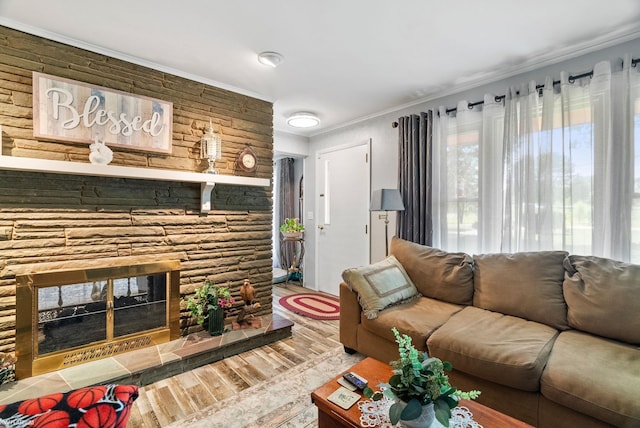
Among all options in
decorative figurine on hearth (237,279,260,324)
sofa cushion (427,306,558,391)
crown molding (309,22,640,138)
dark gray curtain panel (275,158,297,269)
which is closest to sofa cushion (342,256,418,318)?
sofa cushion (427,306,558,391)

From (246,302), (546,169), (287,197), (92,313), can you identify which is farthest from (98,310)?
(287,197)

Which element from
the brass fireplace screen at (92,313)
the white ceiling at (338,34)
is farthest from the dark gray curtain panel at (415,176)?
the brass fireplace screen at (92,313)

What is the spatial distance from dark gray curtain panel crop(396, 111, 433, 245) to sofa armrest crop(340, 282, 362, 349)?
109 centimetres

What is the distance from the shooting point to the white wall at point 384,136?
2.29 meters

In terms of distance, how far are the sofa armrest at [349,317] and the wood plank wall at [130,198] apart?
1020 millimetres

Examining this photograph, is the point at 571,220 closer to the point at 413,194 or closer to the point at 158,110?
the point at 413,194

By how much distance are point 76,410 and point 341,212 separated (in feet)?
11.7

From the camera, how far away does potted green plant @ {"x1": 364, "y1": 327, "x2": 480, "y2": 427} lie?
3.45ft

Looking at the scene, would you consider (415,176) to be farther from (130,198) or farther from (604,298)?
(130,198)

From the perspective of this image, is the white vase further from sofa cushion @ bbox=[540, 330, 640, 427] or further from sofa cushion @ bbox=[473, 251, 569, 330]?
sofa cushion @ bbox=[473, 251, 569, 330]

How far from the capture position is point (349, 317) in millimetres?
2562

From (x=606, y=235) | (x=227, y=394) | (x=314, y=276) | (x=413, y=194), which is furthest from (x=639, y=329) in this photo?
(x=314, y=276)

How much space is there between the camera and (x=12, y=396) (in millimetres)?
1797

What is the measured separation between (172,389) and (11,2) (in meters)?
2.62
